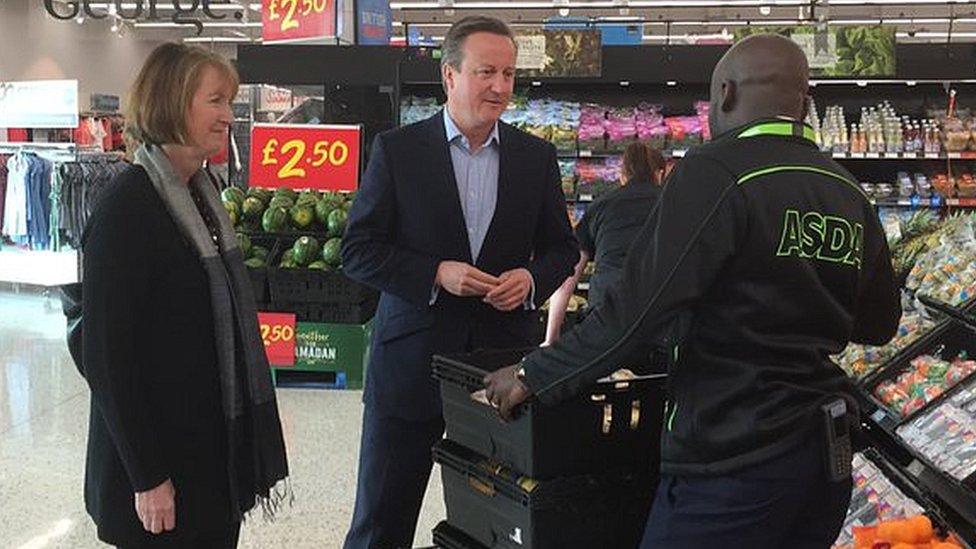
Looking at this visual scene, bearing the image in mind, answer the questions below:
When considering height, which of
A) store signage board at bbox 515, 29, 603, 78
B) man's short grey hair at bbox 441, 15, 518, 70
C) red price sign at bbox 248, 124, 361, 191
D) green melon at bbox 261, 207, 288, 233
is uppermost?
store signage board at bbox 515, 29, 603, 78

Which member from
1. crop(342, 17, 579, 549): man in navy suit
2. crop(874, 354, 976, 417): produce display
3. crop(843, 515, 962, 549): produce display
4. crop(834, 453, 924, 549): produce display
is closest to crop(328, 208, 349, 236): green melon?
crop(342, 17, 579, 549): man in navy suit

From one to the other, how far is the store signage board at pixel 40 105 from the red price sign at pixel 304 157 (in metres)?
4.63

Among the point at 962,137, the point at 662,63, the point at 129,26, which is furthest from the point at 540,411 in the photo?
the point at 129,26

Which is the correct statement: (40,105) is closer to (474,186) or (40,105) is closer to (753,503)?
(474,186)

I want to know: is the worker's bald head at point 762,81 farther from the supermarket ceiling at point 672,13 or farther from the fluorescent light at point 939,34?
the fluorescent light at point 939,34

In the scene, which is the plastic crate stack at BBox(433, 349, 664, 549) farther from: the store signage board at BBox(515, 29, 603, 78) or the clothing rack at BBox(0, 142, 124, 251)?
the clothing rack at BBox(0, 142, 124, 251)

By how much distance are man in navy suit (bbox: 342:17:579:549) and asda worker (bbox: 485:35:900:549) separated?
80 cm

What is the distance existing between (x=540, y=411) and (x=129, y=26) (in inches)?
915

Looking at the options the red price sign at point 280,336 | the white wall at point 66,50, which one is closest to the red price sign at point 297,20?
the red price sign at point 280,336

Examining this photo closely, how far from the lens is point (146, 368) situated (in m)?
1.98

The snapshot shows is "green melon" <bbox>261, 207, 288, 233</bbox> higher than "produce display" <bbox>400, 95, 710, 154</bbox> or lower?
lower

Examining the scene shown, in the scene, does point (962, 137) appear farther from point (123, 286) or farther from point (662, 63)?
point (123, 286)

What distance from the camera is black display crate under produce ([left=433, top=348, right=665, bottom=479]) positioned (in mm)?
2062

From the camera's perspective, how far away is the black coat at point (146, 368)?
191 cm
